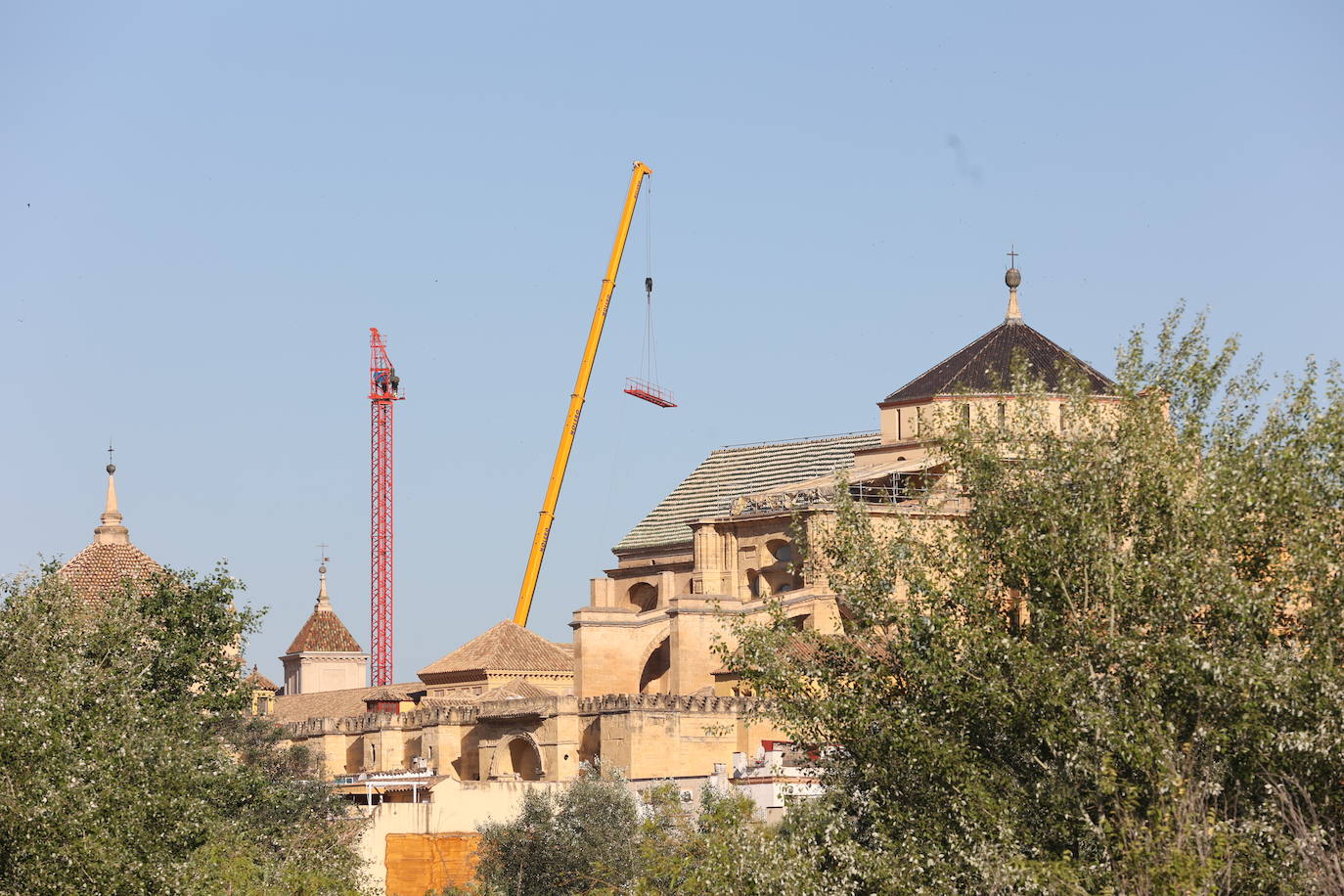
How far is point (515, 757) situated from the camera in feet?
182

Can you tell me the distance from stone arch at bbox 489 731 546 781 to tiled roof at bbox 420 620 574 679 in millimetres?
7634

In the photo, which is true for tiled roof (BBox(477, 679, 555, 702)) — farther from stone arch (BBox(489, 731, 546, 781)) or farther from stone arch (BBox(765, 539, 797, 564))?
stone arch (BBox(765, 539, 797, 564))

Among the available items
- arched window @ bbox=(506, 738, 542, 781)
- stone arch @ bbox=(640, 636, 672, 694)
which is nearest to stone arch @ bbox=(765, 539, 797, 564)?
stone arch @ bbox=(640, 636, 672, 694)

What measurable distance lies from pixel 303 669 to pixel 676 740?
136 ft

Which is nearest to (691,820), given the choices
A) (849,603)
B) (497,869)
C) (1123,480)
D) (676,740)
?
(497,869)

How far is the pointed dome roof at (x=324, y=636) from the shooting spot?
89875 mm

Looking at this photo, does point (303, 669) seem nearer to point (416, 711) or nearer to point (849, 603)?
point (416, 711)

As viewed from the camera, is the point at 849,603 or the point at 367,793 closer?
the point at 849,603

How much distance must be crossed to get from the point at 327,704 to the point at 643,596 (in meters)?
12.0

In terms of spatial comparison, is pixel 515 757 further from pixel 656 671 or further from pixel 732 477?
pixel 732 477

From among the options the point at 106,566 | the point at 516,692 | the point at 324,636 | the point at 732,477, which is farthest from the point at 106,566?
the point at 324,636

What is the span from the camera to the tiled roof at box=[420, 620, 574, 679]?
6325 centimetres

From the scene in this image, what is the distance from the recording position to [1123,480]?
73.8 feet

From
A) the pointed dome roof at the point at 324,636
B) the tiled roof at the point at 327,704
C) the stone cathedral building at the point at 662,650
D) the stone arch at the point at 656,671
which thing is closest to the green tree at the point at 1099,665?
the stone cathedral building at the point at 662,650
